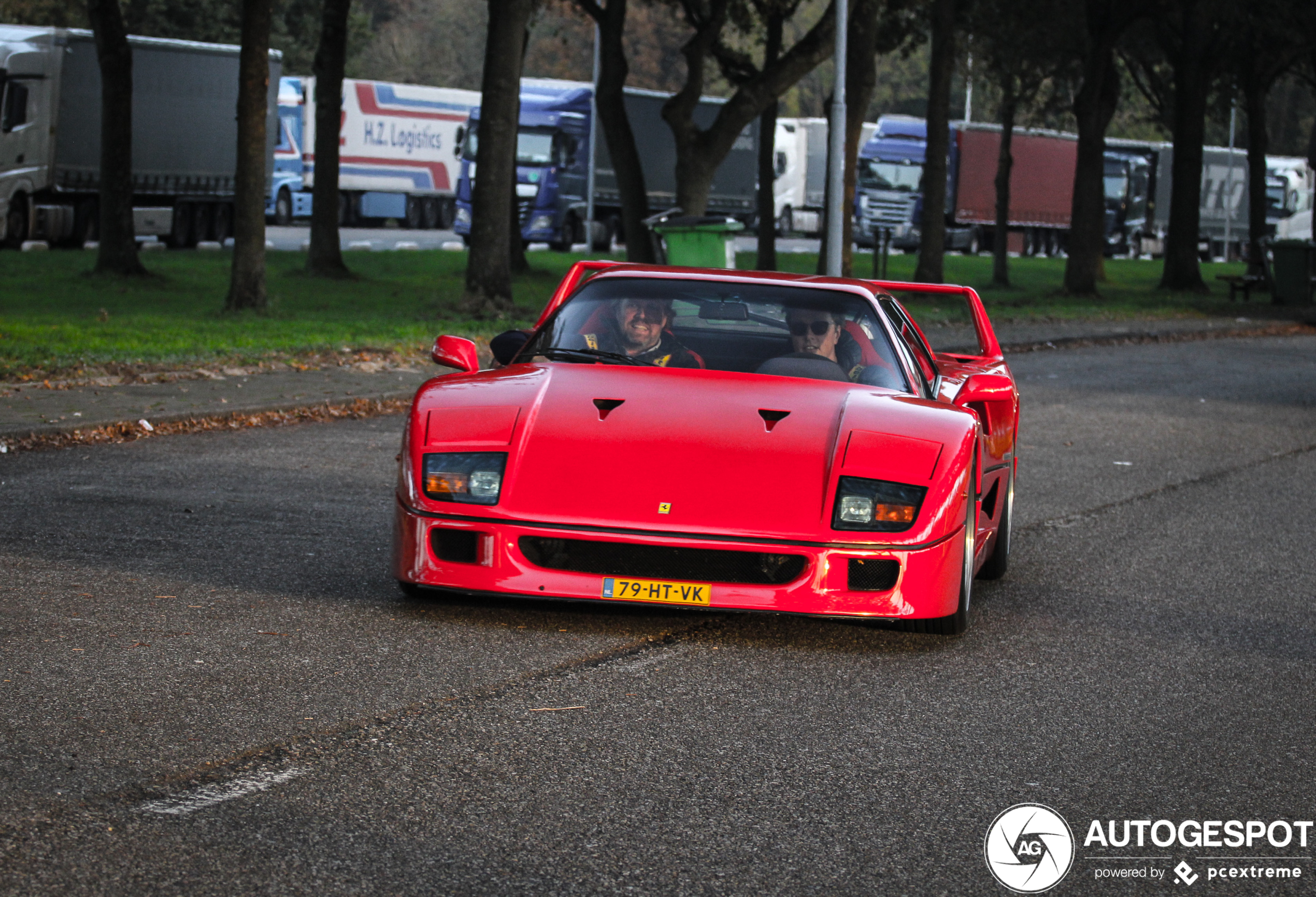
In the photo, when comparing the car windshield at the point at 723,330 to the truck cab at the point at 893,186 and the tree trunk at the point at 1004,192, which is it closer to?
the tree trunk at the point at 1004,192

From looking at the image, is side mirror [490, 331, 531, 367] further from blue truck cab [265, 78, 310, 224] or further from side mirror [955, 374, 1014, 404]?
blue truck cab [265, 78, 310, 224]

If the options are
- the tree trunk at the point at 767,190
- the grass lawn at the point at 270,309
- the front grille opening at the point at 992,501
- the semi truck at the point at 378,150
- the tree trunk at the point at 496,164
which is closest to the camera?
the front grille opening at the point at 992,501

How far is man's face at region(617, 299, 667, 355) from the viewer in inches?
277

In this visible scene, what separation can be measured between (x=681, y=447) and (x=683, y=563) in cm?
42

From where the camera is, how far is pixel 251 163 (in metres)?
19.7

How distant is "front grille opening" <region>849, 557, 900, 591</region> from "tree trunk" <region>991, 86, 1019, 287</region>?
33849mm

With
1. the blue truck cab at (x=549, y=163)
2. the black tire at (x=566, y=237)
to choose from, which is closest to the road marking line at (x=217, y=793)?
the blue truck cab at (x=549, y=163)

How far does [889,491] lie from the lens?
19.4 feet

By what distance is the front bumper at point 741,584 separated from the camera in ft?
19.0

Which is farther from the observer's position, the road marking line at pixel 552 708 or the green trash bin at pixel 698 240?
the green trash bin at pixel 698 240

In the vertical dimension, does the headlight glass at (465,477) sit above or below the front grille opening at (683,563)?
above

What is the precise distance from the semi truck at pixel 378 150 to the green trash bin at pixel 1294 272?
2254 cm

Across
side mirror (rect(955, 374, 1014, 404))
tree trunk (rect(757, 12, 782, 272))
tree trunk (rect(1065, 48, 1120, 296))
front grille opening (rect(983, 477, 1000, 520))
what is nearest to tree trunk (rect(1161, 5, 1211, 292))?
tree trunk (rect(1065, 48, 1120, 296))

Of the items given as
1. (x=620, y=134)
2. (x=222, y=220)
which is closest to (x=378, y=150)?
(x=222, y=220)
